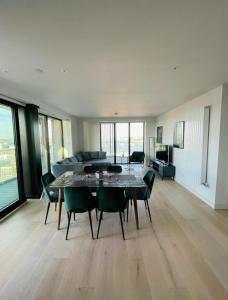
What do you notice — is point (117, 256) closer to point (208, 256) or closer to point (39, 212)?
point (208, 256)

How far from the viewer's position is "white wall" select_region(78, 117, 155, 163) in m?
8.41

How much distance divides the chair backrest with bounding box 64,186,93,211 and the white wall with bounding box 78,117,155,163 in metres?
6.32

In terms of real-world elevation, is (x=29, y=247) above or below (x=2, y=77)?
below

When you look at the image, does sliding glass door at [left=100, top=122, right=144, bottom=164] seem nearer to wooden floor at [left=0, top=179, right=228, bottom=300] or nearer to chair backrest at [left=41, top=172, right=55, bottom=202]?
chair backrest at [left=41, top=172, right=55, bottom=202]

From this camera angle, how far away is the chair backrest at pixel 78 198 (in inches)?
95.3

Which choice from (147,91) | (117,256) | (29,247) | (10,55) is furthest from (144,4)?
(29,247)

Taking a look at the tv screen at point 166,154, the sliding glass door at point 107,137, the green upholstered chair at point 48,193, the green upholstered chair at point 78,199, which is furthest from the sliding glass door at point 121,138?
the green upholstered chair at point 78,199

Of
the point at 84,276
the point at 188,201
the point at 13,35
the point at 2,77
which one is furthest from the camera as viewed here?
the point at 188,201

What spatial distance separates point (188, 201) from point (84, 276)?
2.88 meters

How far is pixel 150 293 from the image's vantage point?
1.61m

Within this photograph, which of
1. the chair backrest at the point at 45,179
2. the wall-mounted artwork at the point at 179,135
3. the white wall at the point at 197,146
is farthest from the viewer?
the wall-mounted artwork at the point at 179,135

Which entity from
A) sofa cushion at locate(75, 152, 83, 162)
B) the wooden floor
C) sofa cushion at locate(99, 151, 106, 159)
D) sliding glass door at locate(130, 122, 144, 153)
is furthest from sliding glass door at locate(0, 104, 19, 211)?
sliding glass door at locate(130, 122, 144, 153)

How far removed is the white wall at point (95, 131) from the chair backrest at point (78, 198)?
20.7 ft

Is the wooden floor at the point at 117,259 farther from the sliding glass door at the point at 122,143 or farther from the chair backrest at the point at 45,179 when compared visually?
the sliding glass door at the point at 122,143
